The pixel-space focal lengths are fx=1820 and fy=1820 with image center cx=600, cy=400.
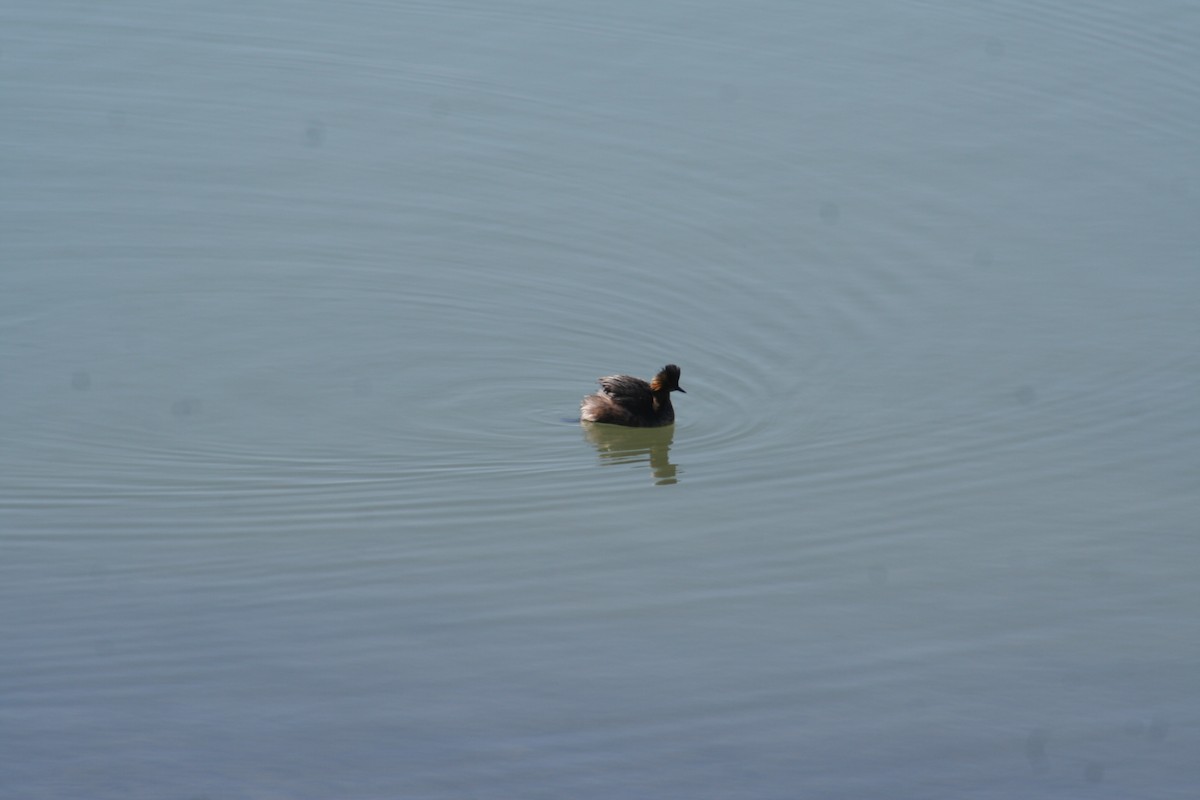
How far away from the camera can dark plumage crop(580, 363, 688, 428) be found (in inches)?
500

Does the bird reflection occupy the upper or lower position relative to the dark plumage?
lower

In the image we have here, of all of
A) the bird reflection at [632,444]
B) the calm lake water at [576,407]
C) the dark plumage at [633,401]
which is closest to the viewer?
the calm lake water at [576,407]

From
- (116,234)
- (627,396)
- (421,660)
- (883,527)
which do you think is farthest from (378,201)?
(421,660)

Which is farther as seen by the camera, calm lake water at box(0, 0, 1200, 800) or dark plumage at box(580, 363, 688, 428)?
dark plumage at box(580, 363, 688, 428)

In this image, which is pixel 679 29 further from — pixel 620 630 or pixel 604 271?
pixel 620 630

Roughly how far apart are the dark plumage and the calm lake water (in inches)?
5.9

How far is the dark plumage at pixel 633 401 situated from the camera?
41.7ft

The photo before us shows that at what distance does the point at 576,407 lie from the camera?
13.2m

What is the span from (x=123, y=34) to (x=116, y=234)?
5339mm

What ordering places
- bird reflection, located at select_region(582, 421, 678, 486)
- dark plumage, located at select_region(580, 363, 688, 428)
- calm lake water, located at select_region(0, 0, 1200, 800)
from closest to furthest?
calm lake water, located at select_region(0, 0, 1200, 800) → bird reflection, located at select_region(582, 421, 678, 486) → dark plumage, located at select_region(580, 363, 688, 428)

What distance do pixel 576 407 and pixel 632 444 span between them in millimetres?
770

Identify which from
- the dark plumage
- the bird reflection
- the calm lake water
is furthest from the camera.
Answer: the dark plumage

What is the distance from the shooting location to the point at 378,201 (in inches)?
642

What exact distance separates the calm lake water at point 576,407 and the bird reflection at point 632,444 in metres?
0.04
